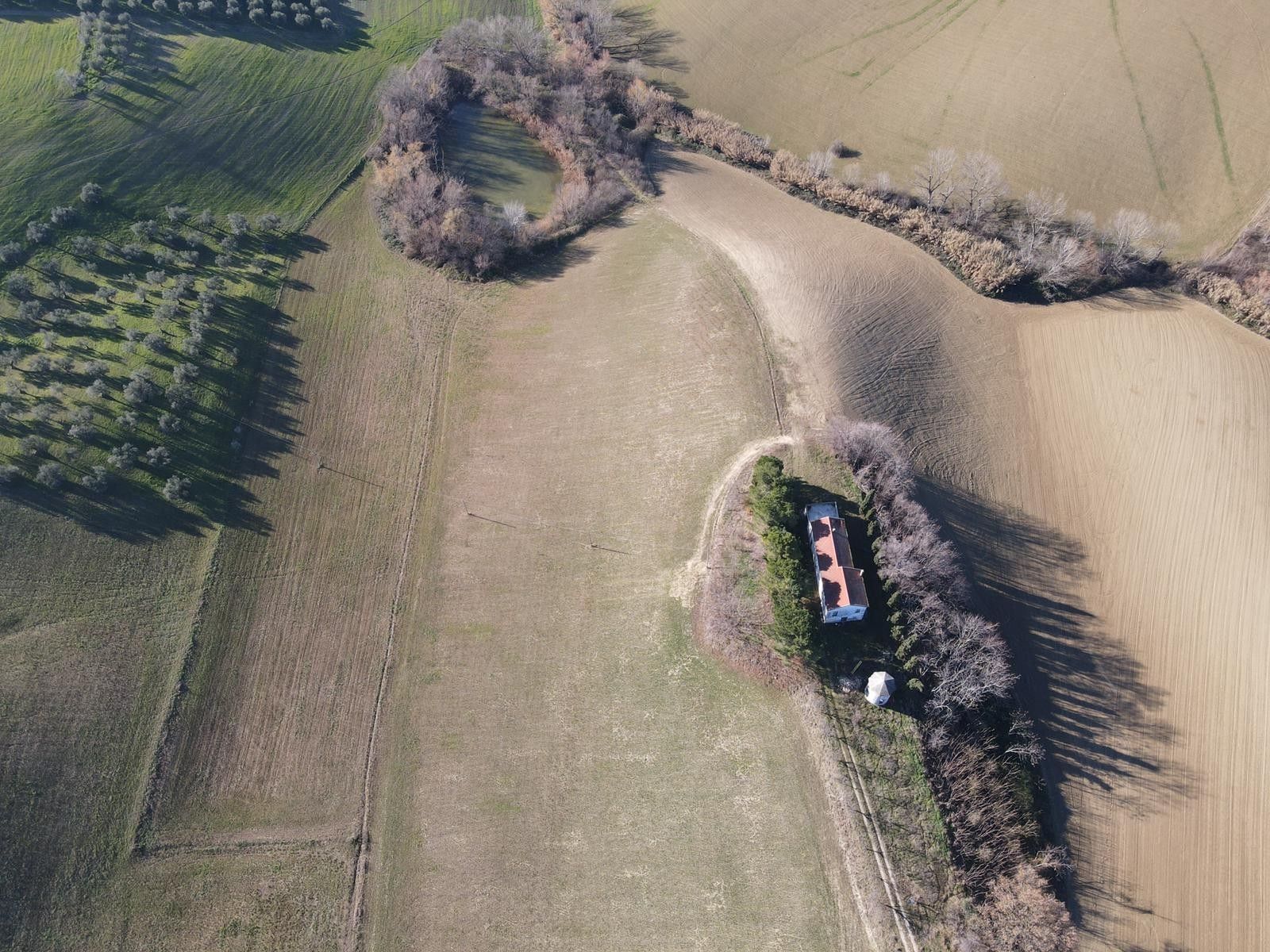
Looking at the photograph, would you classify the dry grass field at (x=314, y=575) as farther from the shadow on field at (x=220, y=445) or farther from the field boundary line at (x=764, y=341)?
the field boundary line at (x=764, y=341)

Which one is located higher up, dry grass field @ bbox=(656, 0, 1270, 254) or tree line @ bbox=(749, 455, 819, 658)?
dry grass field @ bbox=(656, 0, 1270, 254)

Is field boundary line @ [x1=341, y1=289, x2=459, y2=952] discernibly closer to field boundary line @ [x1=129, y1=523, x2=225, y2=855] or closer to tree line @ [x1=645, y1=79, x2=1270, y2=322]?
field boundary line @ [x1=129, y1=523, x2=225, y2=855]

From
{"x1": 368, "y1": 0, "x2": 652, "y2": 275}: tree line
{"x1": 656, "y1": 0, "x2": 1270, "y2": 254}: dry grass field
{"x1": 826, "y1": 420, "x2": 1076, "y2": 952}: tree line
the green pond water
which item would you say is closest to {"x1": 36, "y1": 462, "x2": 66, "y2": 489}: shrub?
{"x1": 368, "y1": 0, "x2": 652, "y2": 275}: tree line

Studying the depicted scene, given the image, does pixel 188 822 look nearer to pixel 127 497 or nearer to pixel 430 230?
pixel 127 497

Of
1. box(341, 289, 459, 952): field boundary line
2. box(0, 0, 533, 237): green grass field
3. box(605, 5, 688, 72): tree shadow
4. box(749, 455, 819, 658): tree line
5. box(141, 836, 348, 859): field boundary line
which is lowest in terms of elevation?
box(141, 836, 348, 859): field boundary line

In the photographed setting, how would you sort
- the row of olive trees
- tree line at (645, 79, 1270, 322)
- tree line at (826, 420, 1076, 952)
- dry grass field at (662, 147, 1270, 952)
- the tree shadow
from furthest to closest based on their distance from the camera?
1. the tree shadow
2. tree line at (645, 79, 1270, 322)
3. the row of olive trees
4. dry grass field at (662, 147, 1270, 952)
5. tree line at (826, 420, 1076, 952)

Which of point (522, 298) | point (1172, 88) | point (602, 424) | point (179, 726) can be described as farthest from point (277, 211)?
point (1172, 88)

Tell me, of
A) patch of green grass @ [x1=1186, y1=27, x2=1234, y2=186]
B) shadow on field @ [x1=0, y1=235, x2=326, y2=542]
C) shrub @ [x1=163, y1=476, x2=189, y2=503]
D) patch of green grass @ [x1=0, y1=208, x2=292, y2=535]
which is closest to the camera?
shadow on field @ [x1=0, y1=235, x2=326, y2=542]
